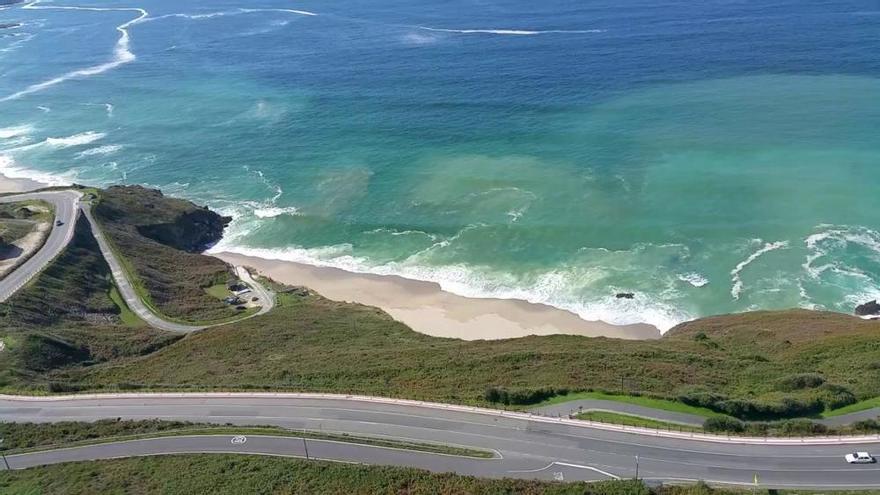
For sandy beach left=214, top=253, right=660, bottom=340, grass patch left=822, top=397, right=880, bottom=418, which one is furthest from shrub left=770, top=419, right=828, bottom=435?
sandy beach left=214, top=253, right=660, bottom=340

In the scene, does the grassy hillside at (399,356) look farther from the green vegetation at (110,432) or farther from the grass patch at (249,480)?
the grass patch at (249,480)

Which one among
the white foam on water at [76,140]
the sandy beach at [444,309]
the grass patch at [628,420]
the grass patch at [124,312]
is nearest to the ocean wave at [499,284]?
the sandy beach at [444,309]

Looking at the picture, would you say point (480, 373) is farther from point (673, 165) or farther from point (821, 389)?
point (673, 165)

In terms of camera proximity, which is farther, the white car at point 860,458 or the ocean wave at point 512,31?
the ocean wave at point 512,31

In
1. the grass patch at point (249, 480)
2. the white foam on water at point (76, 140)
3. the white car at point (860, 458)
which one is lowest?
the grass patch at point (249, 480)

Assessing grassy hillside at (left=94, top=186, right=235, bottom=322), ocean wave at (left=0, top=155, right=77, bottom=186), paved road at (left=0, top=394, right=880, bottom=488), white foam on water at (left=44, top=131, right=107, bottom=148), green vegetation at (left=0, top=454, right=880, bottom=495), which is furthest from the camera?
white foam on water at (left=44, top=131, right=107, bottom=148)

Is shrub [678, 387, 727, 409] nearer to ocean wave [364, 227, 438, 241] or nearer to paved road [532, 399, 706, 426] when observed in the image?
paved road [532, 399, 706, 426]
